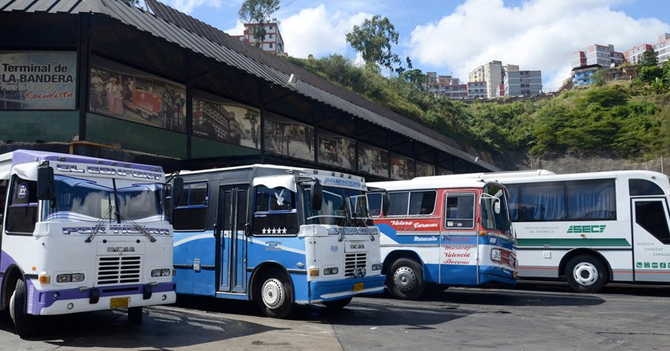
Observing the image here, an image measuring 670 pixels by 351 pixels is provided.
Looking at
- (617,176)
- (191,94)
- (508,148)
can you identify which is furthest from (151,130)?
(508,148)

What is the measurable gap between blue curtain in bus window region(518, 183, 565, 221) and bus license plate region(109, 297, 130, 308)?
1201 cm

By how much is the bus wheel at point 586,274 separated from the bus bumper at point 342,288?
696 cm

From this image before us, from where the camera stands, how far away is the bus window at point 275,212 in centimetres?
1114

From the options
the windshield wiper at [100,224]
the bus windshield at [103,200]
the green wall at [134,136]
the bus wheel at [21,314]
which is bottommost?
the bus wheel at [21,314]

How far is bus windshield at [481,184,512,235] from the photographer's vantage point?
1388 cm

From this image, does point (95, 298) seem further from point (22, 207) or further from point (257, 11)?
point (257, 11)

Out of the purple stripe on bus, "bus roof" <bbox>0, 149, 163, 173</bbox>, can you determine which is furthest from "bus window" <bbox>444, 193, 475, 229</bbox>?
the purple stripe on bus

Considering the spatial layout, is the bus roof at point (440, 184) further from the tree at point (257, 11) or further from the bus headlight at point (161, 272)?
the tree at point (257, 11)

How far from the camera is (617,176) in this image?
640 inches

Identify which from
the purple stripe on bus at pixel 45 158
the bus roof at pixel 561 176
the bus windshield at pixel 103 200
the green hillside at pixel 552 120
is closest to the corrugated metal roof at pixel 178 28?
the purple stripe on bus at pixel 45 158

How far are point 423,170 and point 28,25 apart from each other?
1080 inches

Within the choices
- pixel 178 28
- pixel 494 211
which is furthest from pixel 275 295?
pixel 178 28

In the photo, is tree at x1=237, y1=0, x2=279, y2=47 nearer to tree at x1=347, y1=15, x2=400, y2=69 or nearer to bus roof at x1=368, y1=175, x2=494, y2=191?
tree at x1=347, y1=15, x2=400, y2=69

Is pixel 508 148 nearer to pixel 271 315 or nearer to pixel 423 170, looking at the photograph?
pixel 423 170
